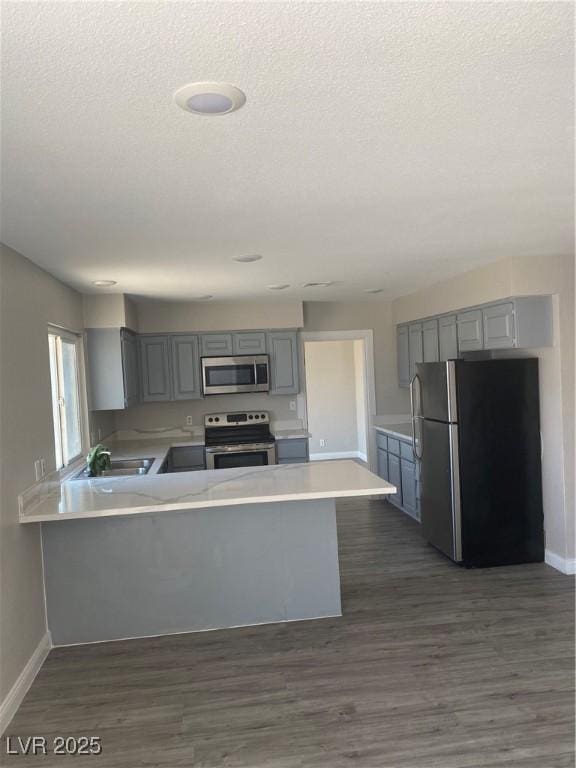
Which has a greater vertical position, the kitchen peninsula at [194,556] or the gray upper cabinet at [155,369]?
the gray upper cabinet at [155,369]

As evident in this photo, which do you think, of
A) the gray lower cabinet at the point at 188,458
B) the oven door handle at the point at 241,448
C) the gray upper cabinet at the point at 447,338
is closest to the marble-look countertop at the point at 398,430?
the gray upper cabinet at the point at 447,338

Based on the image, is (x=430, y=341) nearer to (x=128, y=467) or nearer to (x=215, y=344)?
(x=215, y=344)

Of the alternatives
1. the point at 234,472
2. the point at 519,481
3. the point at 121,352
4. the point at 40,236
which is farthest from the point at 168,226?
the point at 519,481

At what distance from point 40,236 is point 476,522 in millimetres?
3562

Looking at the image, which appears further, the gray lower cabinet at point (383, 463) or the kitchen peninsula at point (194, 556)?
the gray lower cabinet at point (383, 463)

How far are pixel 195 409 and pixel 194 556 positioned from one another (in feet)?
9.71

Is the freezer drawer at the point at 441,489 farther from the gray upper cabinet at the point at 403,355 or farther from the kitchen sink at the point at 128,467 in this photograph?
the kitchen sink at the point at 128,467

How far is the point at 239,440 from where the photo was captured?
5.87 metres

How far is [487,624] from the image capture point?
3.29 metres

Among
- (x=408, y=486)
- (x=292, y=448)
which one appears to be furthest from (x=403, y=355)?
(x=292, y=448)

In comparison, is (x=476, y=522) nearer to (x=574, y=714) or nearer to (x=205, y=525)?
(x=574, y=714)

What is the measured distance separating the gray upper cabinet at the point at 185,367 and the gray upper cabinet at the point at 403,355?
2.30 m

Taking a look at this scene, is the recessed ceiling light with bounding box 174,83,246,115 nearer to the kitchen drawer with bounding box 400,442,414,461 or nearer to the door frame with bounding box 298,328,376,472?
the kitchen drawer with bounding box 400,442,414,461

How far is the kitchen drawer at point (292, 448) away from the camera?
581 centimetres
